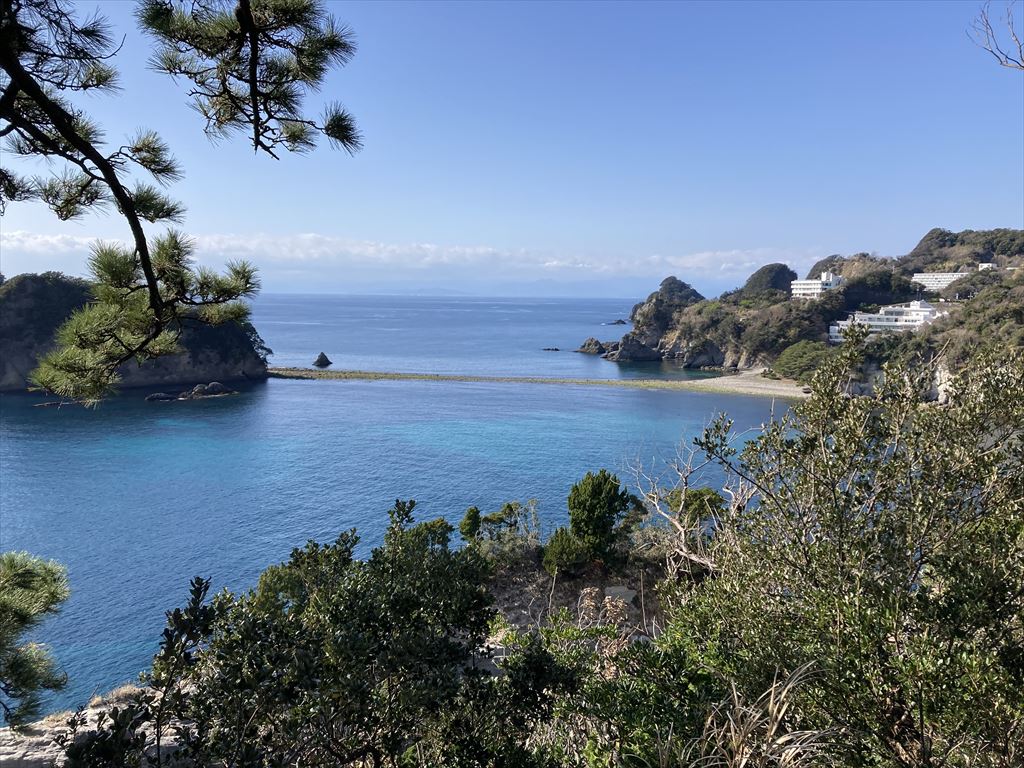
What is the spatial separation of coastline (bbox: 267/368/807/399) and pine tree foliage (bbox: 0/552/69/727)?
51943 mm

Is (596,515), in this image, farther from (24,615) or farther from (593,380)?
(593,380)

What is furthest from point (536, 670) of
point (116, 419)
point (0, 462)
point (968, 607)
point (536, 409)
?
point (116, 419)

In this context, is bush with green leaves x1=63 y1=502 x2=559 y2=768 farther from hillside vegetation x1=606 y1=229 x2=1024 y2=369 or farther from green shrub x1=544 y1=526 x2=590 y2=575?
hillside vegetation x1=606 y1=229 x2=1024 y2=369

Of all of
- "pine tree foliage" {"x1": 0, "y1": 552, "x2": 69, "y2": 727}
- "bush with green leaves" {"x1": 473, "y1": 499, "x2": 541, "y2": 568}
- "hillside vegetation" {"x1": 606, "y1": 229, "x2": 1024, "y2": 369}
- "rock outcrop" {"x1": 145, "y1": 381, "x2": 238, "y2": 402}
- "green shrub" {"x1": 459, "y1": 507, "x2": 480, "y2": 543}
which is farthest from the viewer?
"hillside vegetation" {"x1": 606, "y1": 229, "x2": 1024, "y2": 369}

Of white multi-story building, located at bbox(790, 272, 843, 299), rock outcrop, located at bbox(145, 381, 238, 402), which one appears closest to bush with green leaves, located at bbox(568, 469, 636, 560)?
rock outcrop, located at bbox(145, 381, 238, 402)

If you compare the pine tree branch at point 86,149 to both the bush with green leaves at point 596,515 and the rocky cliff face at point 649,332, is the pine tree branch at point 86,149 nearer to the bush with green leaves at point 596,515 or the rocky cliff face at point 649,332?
the bush with green leaves at point 596,515

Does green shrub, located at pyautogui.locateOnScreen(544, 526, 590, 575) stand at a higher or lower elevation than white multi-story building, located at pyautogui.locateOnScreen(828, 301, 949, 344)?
lower

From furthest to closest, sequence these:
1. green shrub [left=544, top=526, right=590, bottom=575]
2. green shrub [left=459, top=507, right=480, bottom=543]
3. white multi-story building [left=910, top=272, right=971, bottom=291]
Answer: white multi-story building [left=910, top=272, right=971, bottom=291] < green shrub [left=459, top=507, right=480, bottom=543] < green shrub [left=544, top=526, right=590, bottom=575]

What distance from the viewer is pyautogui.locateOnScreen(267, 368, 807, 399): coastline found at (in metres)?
54.3

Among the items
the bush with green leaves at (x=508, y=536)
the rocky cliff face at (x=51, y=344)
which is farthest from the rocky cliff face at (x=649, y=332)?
the bush with green leaves at (x=508, y=536)

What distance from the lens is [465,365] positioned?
6981cm

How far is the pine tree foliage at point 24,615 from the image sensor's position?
15.0 ft

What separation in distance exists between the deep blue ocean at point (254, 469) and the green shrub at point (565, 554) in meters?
4.35

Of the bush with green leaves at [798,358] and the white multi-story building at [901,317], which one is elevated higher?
the white multi-story building at [901,317]
